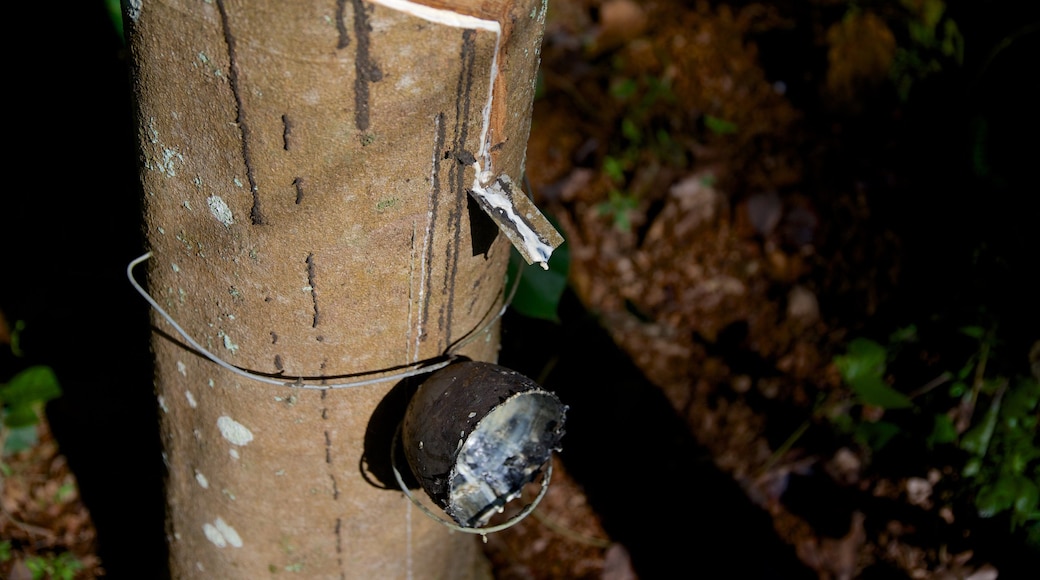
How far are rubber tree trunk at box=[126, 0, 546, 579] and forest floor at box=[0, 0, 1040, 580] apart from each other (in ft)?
4.69

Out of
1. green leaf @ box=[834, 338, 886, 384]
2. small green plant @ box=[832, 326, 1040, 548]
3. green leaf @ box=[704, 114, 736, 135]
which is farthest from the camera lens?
green leaf @ box=[704, 114, 736, 135]

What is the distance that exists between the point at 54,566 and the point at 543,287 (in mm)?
1906

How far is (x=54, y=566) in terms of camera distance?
264 centimetres

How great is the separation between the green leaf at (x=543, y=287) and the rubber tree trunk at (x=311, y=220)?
0.56 m

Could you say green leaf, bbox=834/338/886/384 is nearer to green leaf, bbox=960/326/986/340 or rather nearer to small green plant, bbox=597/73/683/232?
green leaf, bbox=960/326/986/340

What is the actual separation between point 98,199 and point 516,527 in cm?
215

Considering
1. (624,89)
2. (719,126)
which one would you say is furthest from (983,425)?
(624,89)

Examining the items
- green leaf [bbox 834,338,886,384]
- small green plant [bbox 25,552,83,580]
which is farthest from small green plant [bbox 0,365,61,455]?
green leaf [bbox 834,338,886,384]

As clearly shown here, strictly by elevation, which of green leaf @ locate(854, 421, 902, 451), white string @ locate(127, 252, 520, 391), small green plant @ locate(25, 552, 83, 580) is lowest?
small green plant @ locate(25, 552, 83, 580)

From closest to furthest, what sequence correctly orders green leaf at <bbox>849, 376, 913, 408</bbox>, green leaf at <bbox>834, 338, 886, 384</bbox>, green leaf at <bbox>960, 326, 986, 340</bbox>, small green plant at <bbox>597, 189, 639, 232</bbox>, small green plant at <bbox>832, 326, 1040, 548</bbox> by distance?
Answer: small green plant at <bbox>832, 326, 1040, 548</bbox>
green leaf at <bbox>849, 376, 913, 408</bbox>
green leaf at <bbox>834, 338, 886, 384</bbox>
green leaf at <bbox>960, 326, 986, 340</bbox>
small green plant at <bbox>597, 189, 639, 232</bbox>

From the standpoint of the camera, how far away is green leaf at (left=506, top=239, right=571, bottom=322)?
2361 millimetres

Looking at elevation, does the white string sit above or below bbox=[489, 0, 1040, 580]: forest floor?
above

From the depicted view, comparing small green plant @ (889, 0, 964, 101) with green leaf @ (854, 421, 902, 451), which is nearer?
green leaf @ (854, 421, 902, 451)

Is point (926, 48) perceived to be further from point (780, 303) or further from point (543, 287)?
point (543, 287)
